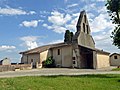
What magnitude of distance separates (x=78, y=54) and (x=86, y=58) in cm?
312

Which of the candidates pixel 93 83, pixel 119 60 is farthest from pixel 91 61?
pixel 93 83

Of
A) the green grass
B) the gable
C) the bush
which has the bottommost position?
the green grass

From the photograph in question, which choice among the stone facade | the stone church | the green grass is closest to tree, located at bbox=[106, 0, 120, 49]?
the green grass

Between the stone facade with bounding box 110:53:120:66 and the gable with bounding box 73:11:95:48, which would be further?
the stone facade with bounding box 110:53:120:66

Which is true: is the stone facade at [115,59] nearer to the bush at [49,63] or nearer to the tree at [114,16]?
the bush at [49,63]

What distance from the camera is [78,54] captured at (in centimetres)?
5247

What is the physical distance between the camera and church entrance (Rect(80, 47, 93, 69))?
52116 mm

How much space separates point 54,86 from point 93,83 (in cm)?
377

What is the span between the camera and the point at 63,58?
54719 mm

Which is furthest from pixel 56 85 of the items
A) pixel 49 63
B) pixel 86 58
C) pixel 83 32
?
pixel 83 32

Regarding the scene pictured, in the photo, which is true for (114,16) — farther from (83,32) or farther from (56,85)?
(83,32)

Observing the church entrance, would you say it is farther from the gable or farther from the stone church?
the gable

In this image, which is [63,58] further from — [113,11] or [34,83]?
[34,83]

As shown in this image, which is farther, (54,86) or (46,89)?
(54,86)
